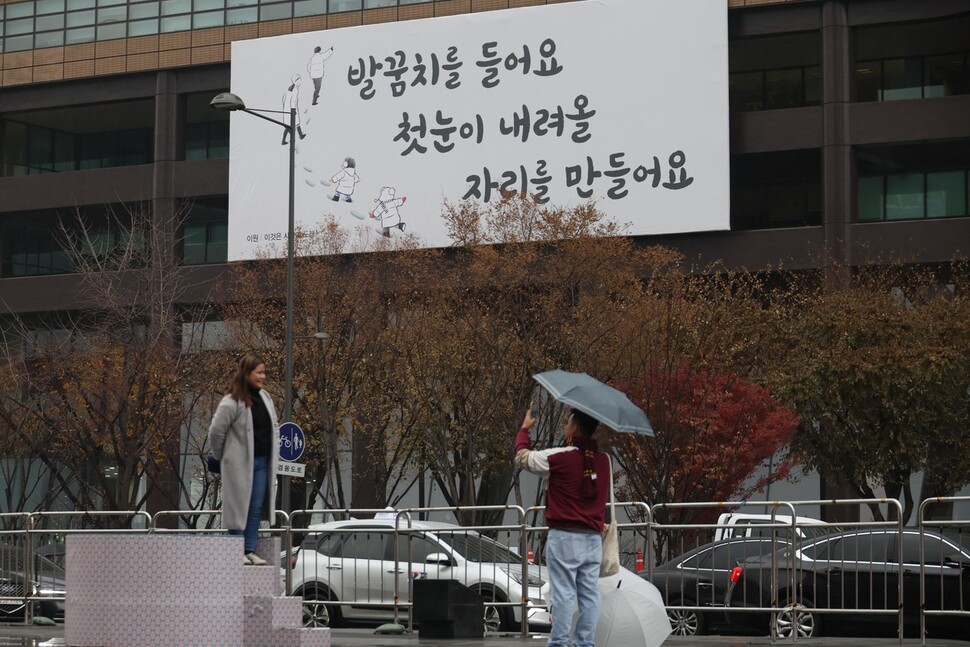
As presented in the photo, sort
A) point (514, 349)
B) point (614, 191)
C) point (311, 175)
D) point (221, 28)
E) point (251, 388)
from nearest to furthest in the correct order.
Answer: point (251, 388) < point (514, 349) < point (614, 191) < point (311, 175) < point (221, 28)

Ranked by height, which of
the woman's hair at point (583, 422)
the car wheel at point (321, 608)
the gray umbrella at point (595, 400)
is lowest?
the car wheel at point (321, 608)

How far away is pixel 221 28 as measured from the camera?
181ft

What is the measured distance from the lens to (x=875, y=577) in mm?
17312

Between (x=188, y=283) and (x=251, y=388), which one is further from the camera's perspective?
(x=188, y=283)

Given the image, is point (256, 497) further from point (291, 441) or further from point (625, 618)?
point (291, 441)

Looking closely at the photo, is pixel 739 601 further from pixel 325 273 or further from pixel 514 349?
pixel 325 273

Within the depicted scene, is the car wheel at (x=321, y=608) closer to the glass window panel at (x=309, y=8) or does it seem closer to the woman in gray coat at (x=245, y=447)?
the woman in gray coat at (x=245, y=447)

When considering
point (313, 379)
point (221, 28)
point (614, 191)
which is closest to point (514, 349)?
point (313, 379)

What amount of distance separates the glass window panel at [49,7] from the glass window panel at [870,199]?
1155 inches

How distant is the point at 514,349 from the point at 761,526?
755 inches

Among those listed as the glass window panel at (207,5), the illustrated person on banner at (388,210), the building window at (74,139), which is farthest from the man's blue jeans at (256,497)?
the building window at (74,139)

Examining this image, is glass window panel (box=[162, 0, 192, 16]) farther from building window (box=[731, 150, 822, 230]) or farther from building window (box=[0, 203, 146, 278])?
building window (box=[731, 150, 822, 230])

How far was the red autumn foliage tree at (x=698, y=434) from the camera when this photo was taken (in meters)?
33.3

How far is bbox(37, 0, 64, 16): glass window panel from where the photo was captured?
5819 cm
